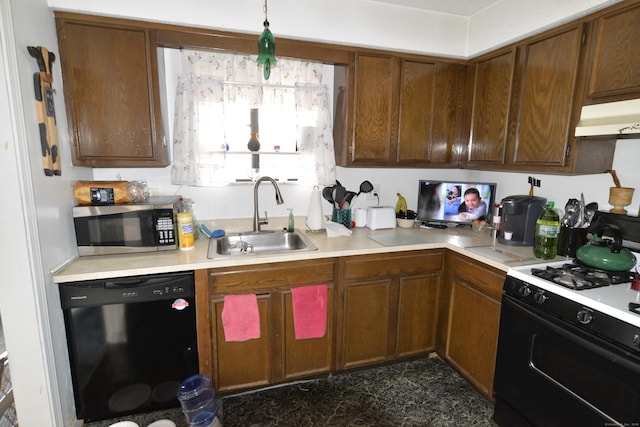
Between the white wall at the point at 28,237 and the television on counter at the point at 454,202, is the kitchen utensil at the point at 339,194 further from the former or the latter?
the white wall at the point at 28,237

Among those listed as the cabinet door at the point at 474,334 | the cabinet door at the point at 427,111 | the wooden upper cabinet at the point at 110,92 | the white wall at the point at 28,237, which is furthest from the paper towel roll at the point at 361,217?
the white wall at the point at 28,237

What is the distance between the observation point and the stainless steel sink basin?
7.22 feet

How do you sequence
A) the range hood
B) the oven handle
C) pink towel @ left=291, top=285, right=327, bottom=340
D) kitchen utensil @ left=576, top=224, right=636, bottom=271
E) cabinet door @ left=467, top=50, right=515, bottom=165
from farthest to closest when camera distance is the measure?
cabinet door @ left=467, top=50, right=515, bottom=165 → pink towel @ left=291, top=285, right=327, bottom=340 → kitchen utensil @ left=576, top=224, right=636, bottom=271 → the range hood → the oven handle

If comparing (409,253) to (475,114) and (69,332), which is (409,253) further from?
(69,332)

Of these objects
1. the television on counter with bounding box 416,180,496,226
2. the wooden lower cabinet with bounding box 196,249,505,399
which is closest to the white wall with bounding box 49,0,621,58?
the television on counter with bounding box 416,180,496,226

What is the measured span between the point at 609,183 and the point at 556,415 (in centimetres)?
133

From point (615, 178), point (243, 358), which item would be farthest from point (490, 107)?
point (243, 358)

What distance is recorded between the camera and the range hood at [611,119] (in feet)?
4.76

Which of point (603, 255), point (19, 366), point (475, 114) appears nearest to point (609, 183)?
point (603, 255)

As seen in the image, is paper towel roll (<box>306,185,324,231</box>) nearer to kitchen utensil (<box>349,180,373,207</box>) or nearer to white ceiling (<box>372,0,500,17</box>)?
kitchen utensil (<box>349,180,373,207</box>)

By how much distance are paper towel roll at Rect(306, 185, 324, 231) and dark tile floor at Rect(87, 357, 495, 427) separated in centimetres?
103

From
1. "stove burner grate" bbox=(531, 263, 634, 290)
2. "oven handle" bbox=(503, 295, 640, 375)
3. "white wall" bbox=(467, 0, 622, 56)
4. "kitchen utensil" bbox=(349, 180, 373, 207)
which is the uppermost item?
"white wall" bbox=(467, 0, 622, 56)

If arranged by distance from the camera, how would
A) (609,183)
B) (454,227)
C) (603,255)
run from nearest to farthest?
(603,255), (609,183), (454,227)

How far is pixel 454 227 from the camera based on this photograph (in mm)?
2619
